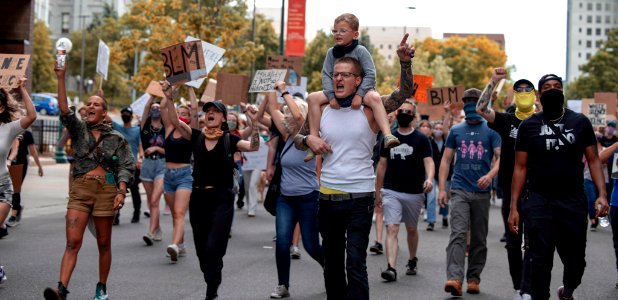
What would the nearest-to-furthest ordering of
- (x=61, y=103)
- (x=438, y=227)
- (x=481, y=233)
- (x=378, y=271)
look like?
(x=61, y=103) → (x=481, y=233) → (x=378, y=271) → (x=438, y=227)

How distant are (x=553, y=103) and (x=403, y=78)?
1.39 meters

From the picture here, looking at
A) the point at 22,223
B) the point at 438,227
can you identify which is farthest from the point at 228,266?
the point at 438,227

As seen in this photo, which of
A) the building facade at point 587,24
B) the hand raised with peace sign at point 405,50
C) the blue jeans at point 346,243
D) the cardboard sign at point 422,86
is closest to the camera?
the hand raised with peace sign at point 405,50

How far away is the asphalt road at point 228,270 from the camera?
873cm

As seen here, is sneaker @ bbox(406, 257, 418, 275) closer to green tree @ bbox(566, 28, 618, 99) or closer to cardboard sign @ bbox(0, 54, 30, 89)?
cardboard sign @ bbox(0, 54, 30, 89)

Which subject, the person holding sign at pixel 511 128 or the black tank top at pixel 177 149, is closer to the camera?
the person holding sign at pixel 511 128

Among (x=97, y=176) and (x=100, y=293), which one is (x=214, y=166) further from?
(x=100, y=293)

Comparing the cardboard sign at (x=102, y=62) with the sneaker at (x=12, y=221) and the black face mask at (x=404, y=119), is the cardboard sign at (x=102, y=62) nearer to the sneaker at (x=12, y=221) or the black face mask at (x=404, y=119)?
the sneaker at (x=12, y=221)

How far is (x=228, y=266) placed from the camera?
1052 centimetres

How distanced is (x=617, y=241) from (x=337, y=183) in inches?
167

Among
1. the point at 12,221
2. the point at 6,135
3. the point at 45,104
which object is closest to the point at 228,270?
the point at 6,135

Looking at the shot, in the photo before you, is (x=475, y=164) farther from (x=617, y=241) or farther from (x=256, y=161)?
(x=256, y=161)

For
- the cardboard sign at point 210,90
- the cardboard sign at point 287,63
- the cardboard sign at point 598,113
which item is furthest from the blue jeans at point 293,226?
the cardboard sign at point 598,113

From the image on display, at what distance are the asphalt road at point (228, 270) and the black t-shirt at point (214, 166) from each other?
3.52ft
